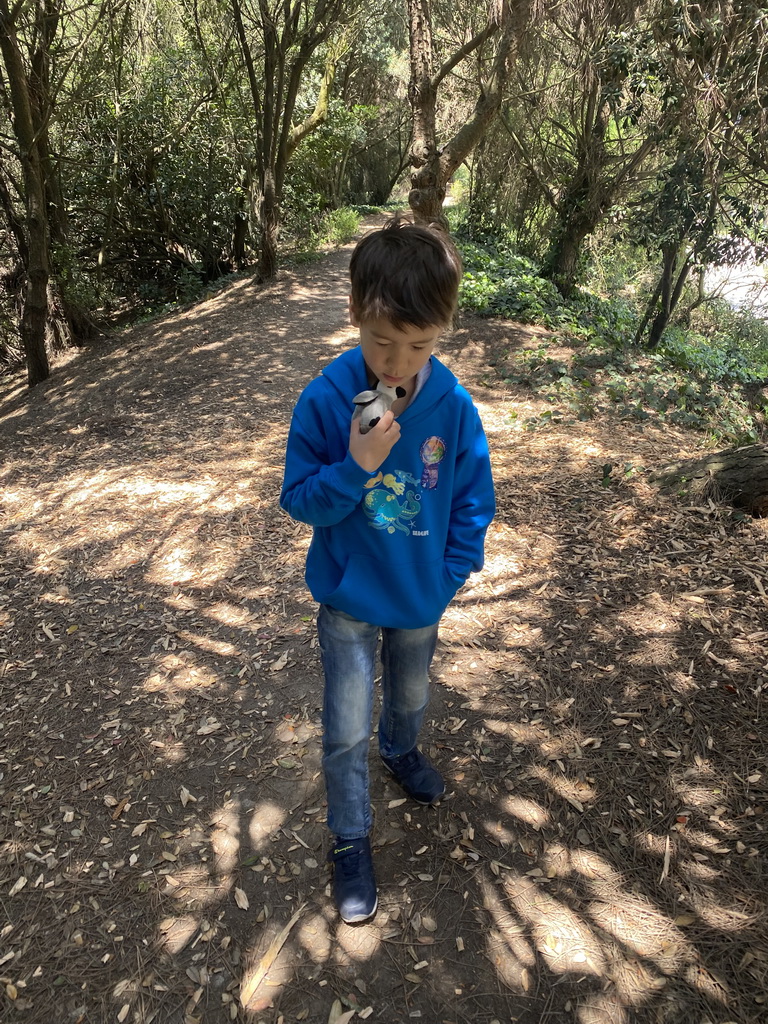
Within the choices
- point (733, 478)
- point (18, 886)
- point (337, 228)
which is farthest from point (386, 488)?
point (337, 228)

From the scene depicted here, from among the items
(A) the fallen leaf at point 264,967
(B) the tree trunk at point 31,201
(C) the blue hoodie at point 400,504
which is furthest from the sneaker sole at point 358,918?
(B) the tree trunk at point 31,201

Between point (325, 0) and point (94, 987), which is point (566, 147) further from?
point (94, 987)

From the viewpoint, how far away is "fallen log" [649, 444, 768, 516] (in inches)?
146

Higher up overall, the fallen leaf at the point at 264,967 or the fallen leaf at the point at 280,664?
the fallen leaf at the point at 280,664

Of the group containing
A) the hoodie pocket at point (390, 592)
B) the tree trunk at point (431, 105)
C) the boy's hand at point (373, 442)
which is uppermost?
the tree trunk at point (431, 105)

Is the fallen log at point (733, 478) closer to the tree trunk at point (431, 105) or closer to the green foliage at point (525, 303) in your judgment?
the green foliage at point (525, 303)

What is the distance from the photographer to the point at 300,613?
11.7ft

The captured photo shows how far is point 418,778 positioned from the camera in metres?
2.41

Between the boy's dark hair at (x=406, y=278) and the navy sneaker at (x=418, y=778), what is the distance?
5.35 feet

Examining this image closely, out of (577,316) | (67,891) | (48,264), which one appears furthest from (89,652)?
(577,316)

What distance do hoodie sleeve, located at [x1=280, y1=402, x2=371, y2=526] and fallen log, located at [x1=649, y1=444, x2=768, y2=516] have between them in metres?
3.00

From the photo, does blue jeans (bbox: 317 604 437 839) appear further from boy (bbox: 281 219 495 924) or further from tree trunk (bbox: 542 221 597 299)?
tree trunk (bbox: 542 221 597 299)

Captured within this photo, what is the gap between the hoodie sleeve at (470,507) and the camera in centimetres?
184

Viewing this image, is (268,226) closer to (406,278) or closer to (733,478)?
(733,478)
